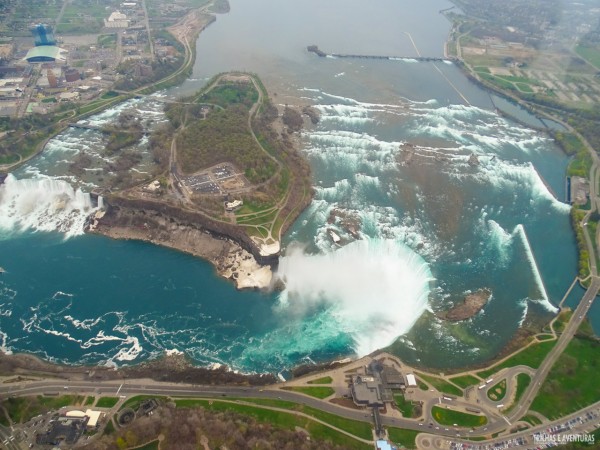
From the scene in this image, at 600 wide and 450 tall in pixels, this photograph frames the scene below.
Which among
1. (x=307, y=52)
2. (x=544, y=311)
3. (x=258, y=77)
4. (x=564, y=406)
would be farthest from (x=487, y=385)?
(x=307, y=52)

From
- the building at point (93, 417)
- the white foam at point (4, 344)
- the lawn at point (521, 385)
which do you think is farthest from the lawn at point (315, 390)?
the white foam at point (4, 344)

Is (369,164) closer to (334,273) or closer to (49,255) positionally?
(334,273)

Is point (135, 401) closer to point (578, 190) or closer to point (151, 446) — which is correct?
point (151, 446)

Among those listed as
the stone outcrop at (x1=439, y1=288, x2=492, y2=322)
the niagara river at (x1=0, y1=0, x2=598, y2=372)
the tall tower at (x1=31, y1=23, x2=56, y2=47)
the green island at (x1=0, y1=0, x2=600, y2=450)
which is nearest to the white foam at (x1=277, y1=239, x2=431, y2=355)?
the niagara river at (x1=0, y1=0, x2=598, y2=372)

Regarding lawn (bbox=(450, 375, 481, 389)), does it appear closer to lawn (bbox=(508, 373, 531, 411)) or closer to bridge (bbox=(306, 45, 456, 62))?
lawn (bbox=(508, 373, 531, 411))

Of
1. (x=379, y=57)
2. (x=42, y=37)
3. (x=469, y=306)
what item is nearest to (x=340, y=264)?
(x=469, y=306)

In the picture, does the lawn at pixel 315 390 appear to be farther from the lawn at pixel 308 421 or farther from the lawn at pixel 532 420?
the lawn at pixel 532 420
